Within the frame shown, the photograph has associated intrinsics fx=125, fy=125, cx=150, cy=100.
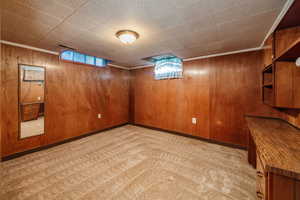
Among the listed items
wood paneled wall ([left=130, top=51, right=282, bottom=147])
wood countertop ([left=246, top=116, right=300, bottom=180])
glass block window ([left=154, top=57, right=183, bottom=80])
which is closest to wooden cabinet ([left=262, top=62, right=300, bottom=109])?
wood countertop ([left=246, top=116, right=300, bottom=180])

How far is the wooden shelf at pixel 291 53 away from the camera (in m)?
1.24

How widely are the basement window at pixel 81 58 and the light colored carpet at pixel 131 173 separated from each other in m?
2.24

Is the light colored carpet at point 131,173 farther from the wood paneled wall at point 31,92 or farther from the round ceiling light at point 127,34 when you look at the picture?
the round ceiling light at point 127,34

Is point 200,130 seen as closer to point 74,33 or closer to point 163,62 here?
point 163,62

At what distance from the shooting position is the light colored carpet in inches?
65.0

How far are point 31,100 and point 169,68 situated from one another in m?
3.51

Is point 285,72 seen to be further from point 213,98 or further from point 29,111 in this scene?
point 29,111

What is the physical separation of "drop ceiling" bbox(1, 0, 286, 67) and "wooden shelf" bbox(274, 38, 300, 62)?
0.55 meters

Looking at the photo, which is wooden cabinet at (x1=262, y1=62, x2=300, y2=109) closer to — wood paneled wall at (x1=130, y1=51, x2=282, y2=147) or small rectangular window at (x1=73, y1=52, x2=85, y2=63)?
wood paneled wall at (x1=130, y1=51, x2=282, y2=147)

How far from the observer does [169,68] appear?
3.83m

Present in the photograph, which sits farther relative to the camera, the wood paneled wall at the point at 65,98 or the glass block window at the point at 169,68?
the glass block window at the point at 169,68

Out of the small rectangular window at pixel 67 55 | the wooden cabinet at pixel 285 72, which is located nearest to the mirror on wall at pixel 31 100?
the small rectangular window at pixel 67 55

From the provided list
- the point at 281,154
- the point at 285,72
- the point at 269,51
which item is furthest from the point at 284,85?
the point at 281,154

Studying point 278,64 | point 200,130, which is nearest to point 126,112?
point 200,130
